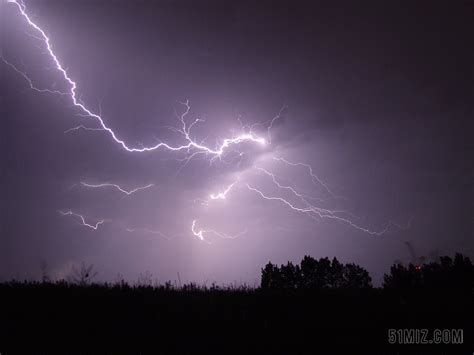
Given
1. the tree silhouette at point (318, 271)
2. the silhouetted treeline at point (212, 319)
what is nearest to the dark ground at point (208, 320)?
the silhouetted treeline at point (212, 319)

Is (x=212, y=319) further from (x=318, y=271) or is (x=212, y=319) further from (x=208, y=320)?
(x=318, y=271)

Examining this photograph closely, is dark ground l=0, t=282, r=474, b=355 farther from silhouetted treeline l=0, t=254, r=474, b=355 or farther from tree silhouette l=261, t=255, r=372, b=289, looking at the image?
tree silhouette l=261, t=255, r=372, b=289

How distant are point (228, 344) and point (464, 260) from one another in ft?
54.5

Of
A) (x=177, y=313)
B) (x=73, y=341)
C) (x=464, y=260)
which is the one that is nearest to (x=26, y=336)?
(x=73, y=341)

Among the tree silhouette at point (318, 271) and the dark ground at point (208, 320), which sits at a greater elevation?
the dark ground at point (208, 320)

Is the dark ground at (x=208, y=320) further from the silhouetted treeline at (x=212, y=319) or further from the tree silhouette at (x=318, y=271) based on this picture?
the tree silhouette at (x=318, y=271)

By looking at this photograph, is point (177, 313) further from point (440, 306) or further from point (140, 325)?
point (440, 306)

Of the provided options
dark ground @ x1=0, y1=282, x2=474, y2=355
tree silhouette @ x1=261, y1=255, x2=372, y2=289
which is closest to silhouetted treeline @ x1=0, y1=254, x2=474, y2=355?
dark ground @ x1=0, y1=282, x2=474, y2=355

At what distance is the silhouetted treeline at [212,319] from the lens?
4734 millimetres

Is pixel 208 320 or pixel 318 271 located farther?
pixel 318 271

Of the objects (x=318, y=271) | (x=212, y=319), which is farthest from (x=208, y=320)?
(x=318, y=271)

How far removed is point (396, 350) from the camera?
16.2ft

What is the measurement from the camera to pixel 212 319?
5512 millimetres

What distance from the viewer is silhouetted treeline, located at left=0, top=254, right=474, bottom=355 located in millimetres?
4734
